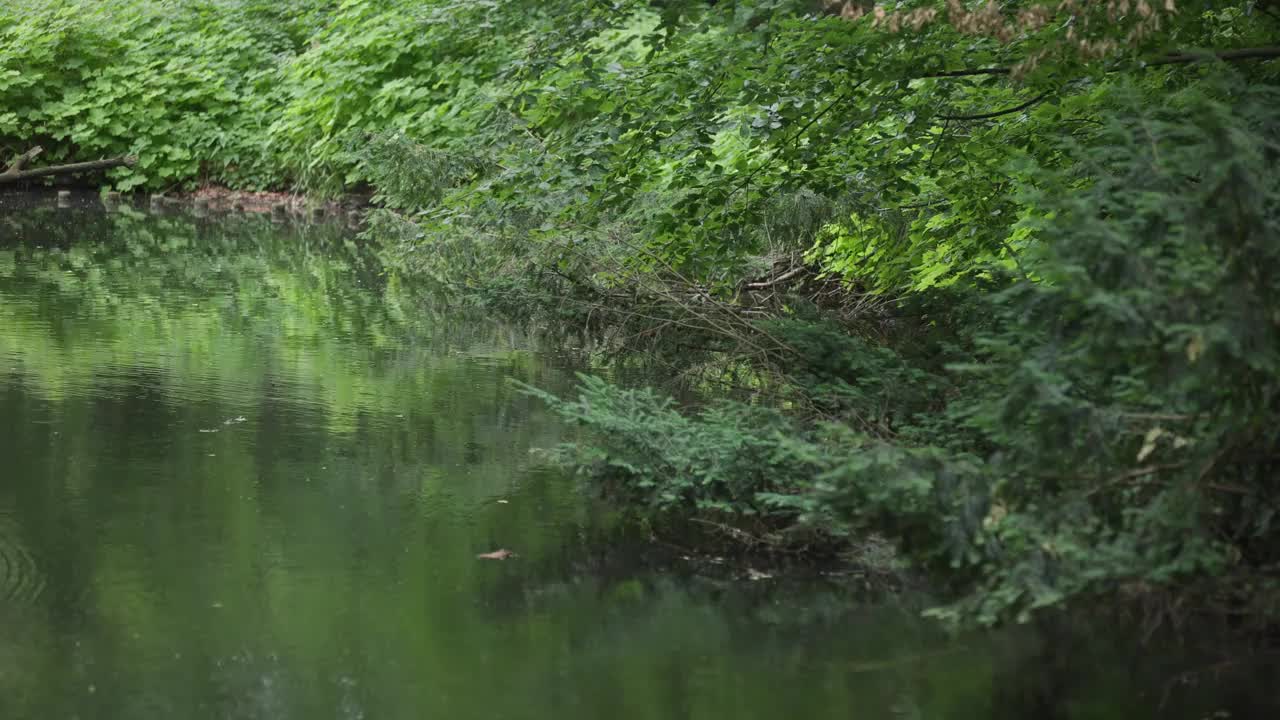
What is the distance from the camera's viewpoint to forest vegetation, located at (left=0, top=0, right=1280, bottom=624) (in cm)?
402

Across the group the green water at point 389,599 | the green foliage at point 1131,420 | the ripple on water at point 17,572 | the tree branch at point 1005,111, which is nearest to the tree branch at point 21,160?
the green water at point 389,599

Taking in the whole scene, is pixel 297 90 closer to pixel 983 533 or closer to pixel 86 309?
pixel 86 309

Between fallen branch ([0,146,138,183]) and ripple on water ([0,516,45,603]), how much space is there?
20.0 metres

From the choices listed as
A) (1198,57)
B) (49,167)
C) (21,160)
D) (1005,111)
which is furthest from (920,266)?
(21,160)

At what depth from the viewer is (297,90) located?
23.4m

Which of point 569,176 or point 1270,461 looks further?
point 569,176

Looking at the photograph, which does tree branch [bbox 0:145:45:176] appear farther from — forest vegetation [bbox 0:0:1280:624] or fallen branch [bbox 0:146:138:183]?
forest vegetation [bbox 0:0:1280:624]

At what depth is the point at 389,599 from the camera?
554 cm

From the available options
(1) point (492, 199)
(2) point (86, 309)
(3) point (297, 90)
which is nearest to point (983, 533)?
(1) point (492, 199)

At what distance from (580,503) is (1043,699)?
2.77 metres

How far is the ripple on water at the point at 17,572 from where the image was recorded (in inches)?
213

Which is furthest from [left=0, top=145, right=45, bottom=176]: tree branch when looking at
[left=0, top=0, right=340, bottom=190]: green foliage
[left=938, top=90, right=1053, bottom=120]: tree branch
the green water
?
[left=938, top=90, right=1053, bottom=120]: tree branch

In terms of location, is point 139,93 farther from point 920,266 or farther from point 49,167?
point 920,266

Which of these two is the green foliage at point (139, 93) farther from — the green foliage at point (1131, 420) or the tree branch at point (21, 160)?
the green foliage at point (1131, 420)
